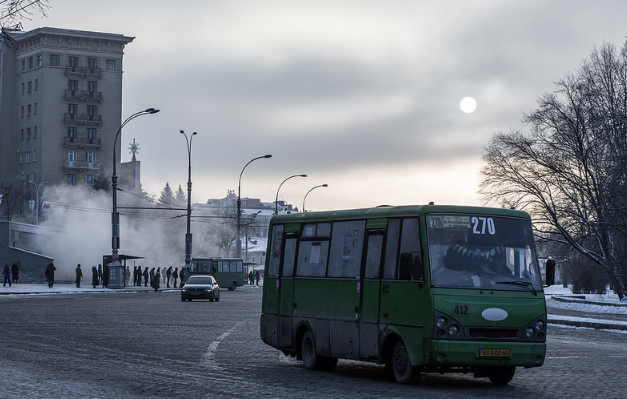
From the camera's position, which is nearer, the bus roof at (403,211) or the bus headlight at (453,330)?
the bus headlight at (453,330)

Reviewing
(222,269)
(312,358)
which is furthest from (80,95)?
(312,358)

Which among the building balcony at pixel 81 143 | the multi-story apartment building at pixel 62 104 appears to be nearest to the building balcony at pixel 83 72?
the multi-story apartment building at pixel 62 104

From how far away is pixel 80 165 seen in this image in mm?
130250

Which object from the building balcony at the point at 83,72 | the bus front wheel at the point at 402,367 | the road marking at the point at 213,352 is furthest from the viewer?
the building balcony at the point at 83,72

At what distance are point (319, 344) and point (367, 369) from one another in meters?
1.06

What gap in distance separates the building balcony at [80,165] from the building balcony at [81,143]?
2.07 m

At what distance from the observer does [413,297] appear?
1377cm

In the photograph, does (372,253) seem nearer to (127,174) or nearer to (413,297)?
(413,297)

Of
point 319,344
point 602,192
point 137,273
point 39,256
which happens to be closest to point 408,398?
point 319,344

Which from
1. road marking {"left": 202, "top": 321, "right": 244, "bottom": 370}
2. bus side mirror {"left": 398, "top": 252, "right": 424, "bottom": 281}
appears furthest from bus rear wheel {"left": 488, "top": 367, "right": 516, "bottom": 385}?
road marking {"left": 202, "top": 321, "right": 244, "bottom": 370}

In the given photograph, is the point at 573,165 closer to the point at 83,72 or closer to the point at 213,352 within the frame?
the point at 213,352

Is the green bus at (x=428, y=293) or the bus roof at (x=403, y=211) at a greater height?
the bus roof at (x=403, y=211)

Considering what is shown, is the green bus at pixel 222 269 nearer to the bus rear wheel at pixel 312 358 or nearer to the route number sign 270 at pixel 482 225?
the bus rear wheel at pixel 312 358

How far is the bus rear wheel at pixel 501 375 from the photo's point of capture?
14.3m
